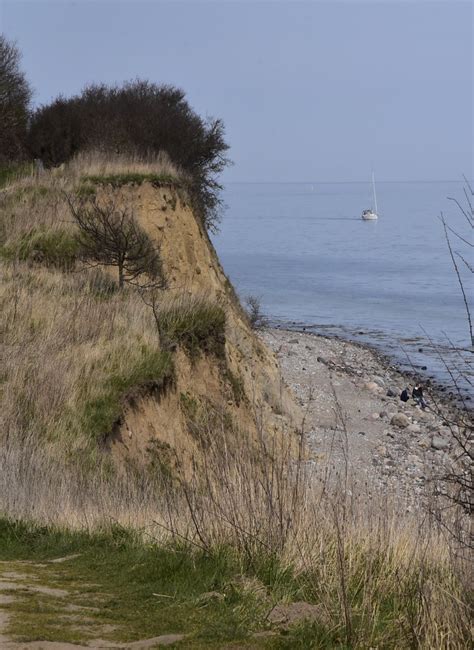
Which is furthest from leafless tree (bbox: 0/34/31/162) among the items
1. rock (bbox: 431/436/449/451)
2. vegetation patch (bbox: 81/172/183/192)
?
rock (bbox: 431/436/449/451)

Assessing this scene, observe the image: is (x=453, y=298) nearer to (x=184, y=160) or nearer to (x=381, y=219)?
(x=184, y=160)

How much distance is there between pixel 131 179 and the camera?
27.6m

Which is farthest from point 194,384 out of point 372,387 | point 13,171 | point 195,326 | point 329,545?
point 372,387

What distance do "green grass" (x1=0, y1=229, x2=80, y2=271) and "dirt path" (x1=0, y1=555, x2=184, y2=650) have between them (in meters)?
16.0

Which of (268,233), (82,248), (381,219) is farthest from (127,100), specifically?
(381,219)

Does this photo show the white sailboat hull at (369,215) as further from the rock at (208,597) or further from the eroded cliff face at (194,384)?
the rock at (208,597)

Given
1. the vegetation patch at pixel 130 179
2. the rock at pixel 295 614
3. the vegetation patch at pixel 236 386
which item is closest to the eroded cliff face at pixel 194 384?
the vegetation patch at pixel 236 386

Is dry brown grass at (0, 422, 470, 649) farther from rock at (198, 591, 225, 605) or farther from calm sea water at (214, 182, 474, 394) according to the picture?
calm sea water at (214, 182, 474, 394)

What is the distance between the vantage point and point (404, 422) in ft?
111

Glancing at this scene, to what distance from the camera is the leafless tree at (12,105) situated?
1563 inches

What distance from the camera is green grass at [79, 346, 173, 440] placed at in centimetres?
1415

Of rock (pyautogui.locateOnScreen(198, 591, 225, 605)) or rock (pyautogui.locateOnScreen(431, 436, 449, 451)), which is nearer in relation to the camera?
rock (pyautogui.locateOnScreen(198, 591, 225, 605))

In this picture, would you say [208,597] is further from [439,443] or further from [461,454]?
[439,443]

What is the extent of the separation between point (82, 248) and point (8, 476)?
1349cm
